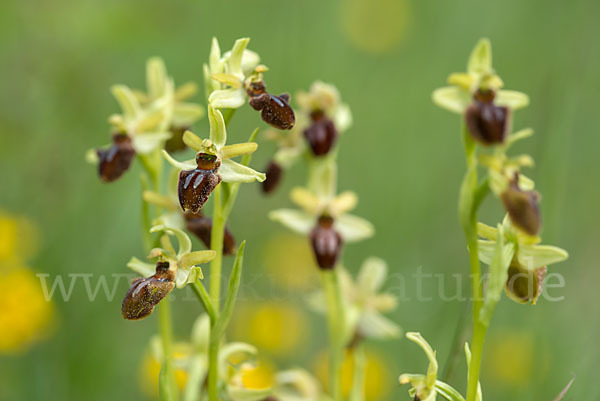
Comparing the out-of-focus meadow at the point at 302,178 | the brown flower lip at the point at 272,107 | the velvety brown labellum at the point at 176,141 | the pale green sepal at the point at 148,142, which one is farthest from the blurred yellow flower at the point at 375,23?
the brown flower lip at the point at 272,107

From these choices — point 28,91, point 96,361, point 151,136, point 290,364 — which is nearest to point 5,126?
point 28,91

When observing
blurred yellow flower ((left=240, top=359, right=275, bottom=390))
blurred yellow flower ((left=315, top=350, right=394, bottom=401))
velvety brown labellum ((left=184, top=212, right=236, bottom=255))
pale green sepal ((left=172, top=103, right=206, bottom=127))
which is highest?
pale green sepal ((left=172, top=103, right=206, bottom=127))

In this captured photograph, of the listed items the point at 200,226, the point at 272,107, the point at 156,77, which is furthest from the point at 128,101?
the point at 272,107

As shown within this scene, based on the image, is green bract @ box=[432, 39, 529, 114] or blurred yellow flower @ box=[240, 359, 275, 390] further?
blurred yellow flower @ box=[240, 359, 275, 390]

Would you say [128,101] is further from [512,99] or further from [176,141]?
[512,99]

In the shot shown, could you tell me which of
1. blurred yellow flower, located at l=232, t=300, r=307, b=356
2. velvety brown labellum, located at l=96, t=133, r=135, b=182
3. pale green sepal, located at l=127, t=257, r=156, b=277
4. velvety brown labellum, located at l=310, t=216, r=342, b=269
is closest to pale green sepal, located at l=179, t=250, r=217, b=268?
pale green sepal, located at l=127, t=257, r=156, b=277

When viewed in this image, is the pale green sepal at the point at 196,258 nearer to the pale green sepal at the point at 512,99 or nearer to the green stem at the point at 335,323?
the green stem at the point at 335,323

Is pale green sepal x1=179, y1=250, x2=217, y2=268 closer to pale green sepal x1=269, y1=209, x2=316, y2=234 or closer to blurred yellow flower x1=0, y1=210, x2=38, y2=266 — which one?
pale green sepal x1=269, y1=209, x2=316, y2=234

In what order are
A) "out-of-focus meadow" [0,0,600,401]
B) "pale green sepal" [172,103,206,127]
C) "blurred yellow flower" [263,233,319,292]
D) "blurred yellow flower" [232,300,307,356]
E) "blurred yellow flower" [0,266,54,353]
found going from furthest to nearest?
"blurred yellow flower" [263,233,319,292], "blurred yellow flower" [232,300,307,356], "out-of-focus meadow" [0,0,600,401], "blurred yellow flower" [0,266,54,353], "pale green sepal" [172,103,206,127]
